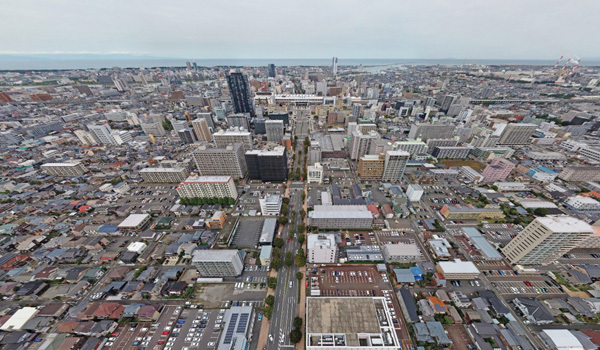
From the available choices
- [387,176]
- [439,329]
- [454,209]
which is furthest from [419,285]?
[387,176]

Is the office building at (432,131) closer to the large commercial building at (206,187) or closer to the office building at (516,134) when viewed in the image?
the office building at (516,134)

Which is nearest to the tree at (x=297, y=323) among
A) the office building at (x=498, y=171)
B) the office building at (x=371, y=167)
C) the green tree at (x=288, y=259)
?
the green tree at (x=288, y=259)

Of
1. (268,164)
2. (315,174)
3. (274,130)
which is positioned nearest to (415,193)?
(315,174)

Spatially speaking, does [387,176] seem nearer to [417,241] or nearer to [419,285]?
[417,241]

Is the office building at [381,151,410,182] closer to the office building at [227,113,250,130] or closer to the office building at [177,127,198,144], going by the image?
the office building at [227,113,250,130]

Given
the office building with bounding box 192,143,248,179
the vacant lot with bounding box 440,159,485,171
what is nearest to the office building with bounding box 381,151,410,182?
the vacant lot with bounding box 440,159,485,171

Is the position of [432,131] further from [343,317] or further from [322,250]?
[343,317]
